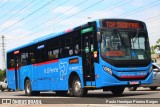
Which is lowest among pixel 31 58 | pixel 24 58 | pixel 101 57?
pixel 101 57

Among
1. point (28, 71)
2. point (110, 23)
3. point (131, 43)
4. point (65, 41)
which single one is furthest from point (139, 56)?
point (28, 71)

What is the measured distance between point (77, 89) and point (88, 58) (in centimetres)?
176

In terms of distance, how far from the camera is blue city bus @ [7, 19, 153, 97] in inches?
663

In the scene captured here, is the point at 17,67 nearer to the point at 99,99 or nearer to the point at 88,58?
the point at 88,58

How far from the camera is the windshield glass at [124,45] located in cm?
1681

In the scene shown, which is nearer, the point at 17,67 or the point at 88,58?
the point at 88,58

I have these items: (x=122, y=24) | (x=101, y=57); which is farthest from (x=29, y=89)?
(x=122, y=24)

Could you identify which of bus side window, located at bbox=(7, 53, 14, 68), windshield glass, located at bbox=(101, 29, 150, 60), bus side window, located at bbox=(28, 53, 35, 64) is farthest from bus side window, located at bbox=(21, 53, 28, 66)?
windshield glass, located at bbox=(101, 29, 150, 60)

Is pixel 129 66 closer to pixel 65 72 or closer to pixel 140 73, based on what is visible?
pixel 140 73

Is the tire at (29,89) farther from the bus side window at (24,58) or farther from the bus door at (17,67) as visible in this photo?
the bus door at (17,67)

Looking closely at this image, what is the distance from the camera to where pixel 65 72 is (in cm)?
1962

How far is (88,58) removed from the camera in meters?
17.7

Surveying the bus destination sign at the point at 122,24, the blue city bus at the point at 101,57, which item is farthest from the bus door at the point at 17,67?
the bus destination sign at the point at 122,24

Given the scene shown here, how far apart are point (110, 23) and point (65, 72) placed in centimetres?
375
